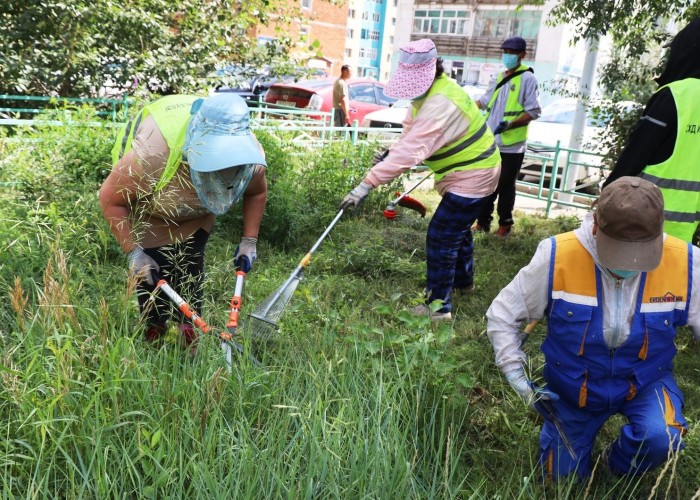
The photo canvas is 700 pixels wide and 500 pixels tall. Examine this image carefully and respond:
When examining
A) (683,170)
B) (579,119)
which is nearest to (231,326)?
(683,170)

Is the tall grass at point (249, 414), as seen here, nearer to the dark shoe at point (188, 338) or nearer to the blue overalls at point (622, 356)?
the dark shoe at point (188, 338)

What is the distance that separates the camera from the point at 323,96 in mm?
12414

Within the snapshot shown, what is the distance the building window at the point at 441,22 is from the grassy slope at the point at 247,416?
41.9 m

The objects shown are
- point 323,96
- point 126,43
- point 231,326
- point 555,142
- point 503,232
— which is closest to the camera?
point 231,326

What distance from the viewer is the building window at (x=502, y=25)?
3878cm

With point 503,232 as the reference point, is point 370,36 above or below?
above

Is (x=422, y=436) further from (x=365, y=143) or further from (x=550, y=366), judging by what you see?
(x=365, y=143)

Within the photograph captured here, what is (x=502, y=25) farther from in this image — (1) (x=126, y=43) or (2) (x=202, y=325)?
(2) (x=202, y=325)

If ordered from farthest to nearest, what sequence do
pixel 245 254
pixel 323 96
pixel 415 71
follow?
pixel 323 96 → pixel 415 71 → pixel 245 254

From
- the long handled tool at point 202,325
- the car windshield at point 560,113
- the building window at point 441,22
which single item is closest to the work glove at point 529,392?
the long handled tool at point 202,325

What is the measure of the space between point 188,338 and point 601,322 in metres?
1.54

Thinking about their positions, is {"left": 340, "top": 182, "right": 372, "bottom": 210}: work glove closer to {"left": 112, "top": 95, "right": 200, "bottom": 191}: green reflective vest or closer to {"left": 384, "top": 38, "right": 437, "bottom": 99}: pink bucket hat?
{"left": 384, "top": 38, "right": 437, "bottom": 99}: pink bucket hat

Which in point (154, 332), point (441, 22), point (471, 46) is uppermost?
point (441, 22)

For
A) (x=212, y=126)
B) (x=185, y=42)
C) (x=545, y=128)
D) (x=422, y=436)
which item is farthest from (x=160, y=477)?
(x=545, y=128)
